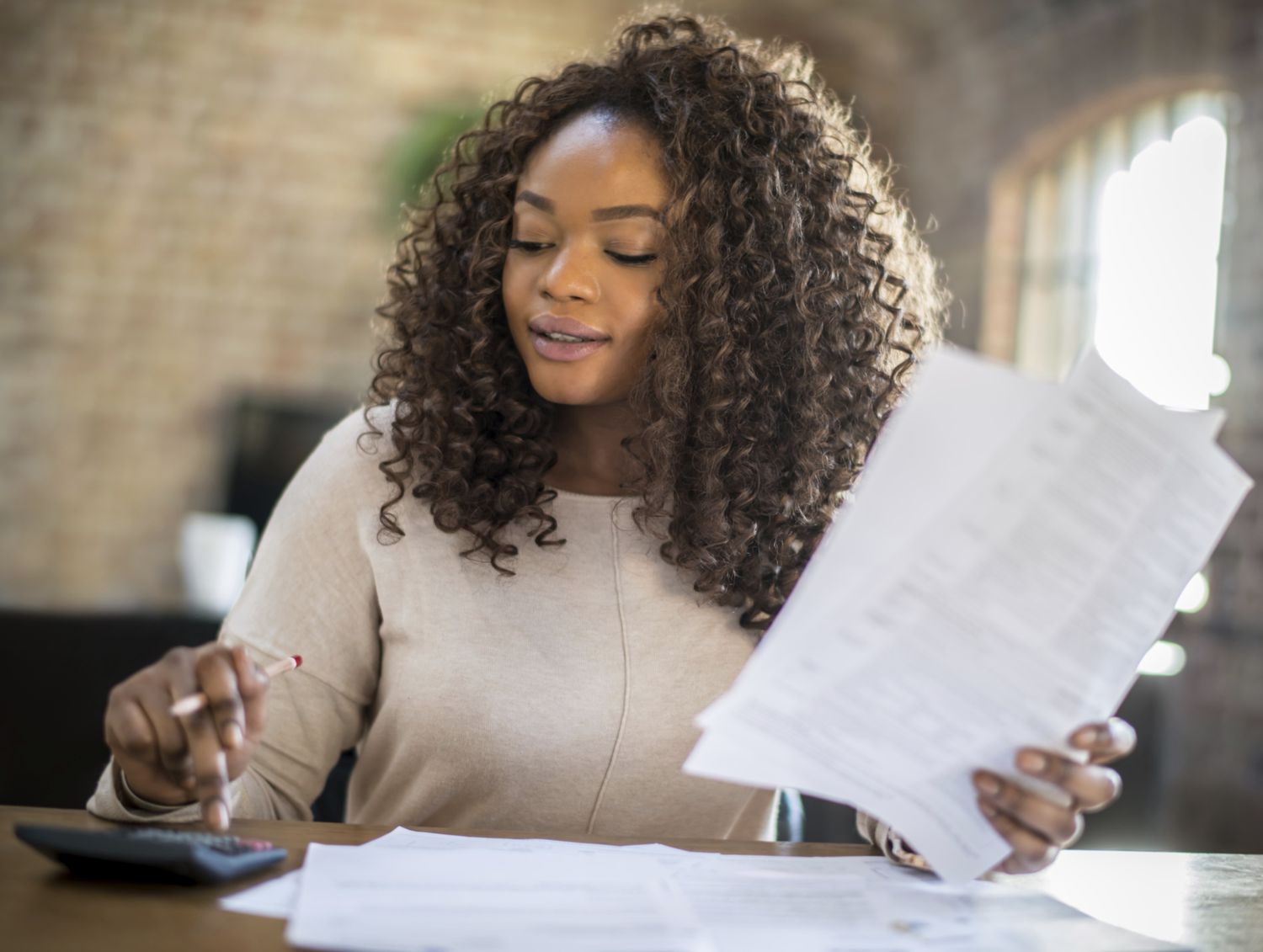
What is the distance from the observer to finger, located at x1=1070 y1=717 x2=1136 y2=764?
0.82 meters

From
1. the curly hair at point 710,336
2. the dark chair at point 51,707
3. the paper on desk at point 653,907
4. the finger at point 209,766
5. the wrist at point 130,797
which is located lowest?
the dark chair at point 51,707

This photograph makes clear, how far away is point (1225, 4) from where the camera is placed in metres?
3.73

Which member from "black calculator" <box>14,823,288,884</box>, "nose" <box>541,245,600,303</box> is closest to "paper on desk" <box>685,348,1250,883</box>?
"black calculator" <box>14,823,288,884</box>

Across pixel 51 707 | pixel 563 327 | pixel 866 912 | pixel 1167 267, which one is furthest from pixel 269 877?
pixel 1167 267

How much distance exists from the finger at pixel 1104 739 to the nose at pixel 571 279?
24.6 inches

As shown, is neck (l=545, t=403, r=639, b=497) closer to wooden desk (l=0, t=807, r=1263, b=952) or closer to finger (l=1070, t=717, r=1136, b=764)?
wooden desk (l=0, t=807, r=1263, b=952)

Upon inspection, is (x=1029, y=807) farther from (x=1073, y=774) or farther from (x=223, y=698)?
(x=223, y=698)

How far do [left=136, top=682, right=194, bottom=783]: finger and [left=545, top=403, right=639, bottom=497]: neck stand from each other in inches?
22.6

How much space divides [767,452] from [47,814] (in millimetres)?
737

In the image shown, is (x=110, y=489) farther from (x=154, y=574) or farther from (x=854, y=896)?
(x=854, y=896)

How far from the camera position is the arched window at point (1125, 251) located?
3.80 m

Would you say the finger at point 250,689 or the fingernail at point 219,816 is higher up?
the finger at point 250,689

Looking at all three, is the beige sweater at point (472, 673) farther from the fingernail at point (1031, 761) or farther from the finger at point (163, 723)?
the fingernail at point (1031, 761)

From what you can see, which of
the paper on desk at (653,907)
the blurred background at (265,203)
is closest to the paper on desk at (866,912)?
the paper on desk at (653,907)
